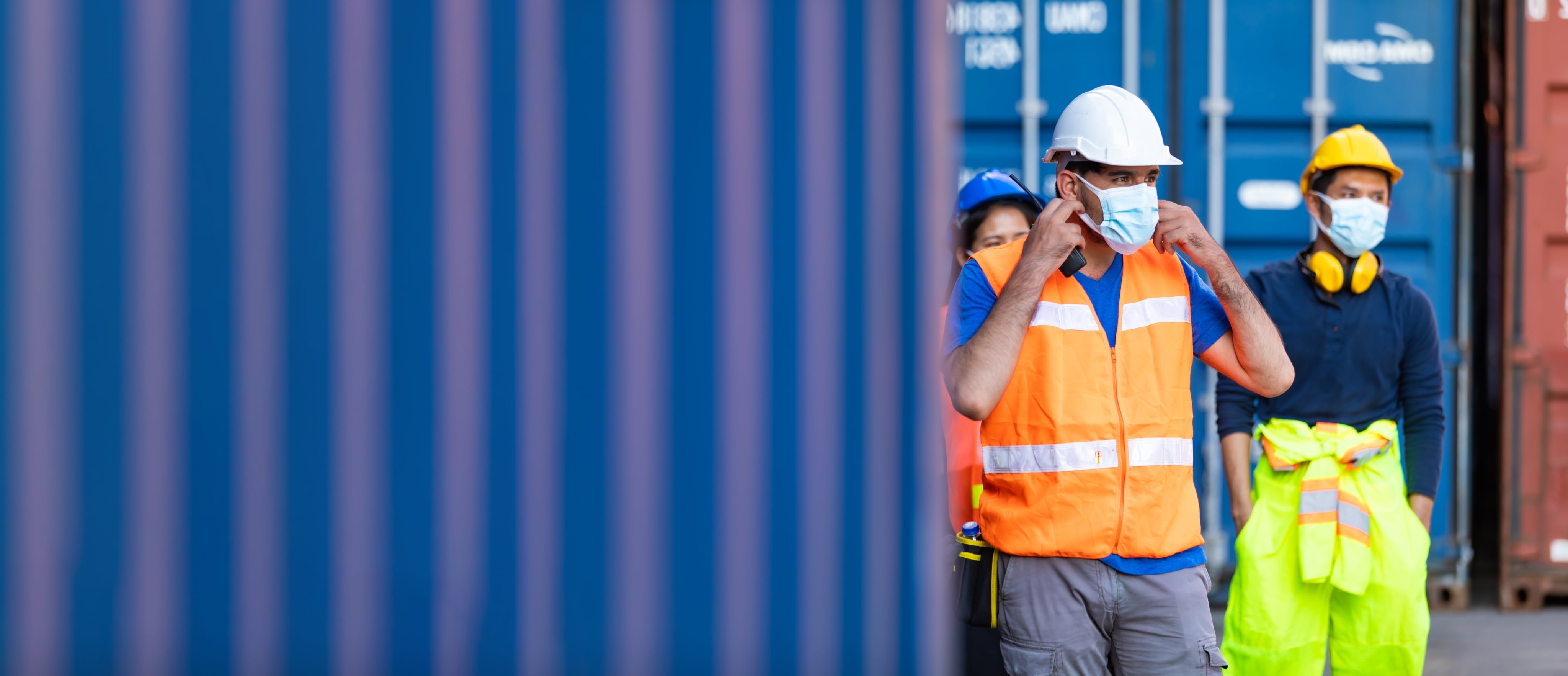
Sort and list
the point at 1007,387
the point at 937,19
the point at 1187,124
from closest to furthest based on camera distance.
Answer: the point at 937,19 < the point at 1007,387 < the point at 1187,124

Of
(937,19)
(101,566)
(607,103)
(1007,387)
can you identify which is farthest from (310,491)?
(1007,387)

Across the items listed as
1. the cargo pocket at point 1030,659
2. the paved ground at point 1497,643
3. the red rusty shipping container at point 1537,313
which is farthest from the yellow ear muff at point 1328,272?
the red rusty shipping container at point 1537,313

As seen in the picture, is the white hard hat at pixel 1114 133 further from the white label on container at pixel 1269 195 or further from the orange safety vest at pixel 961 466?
the white label on container at pixel 1269 195

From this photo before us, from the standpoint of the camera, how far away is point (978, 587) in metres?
2.43

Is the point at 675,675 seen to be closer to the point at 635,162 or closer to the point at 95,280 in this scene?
the point at 635,162

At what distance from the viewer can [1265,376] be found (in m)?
2.46

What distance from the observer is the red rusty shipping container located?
5.05 meters

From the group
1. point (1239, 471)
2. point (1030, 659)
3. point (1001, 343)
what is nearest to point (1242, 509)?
point (1239, 471)

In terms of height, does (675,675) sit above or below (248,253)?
below

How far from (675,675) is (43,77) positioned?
1.22 m

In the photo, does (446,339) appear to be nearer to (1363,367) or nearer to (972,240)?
(972,240)

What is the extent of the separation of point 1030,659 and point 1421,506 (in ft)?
4.67

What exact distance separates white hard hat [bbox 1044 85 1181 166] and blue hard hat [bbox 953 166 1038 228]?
0.69m

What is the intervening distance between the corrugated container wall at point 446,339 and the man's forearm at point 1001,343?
57 cm
